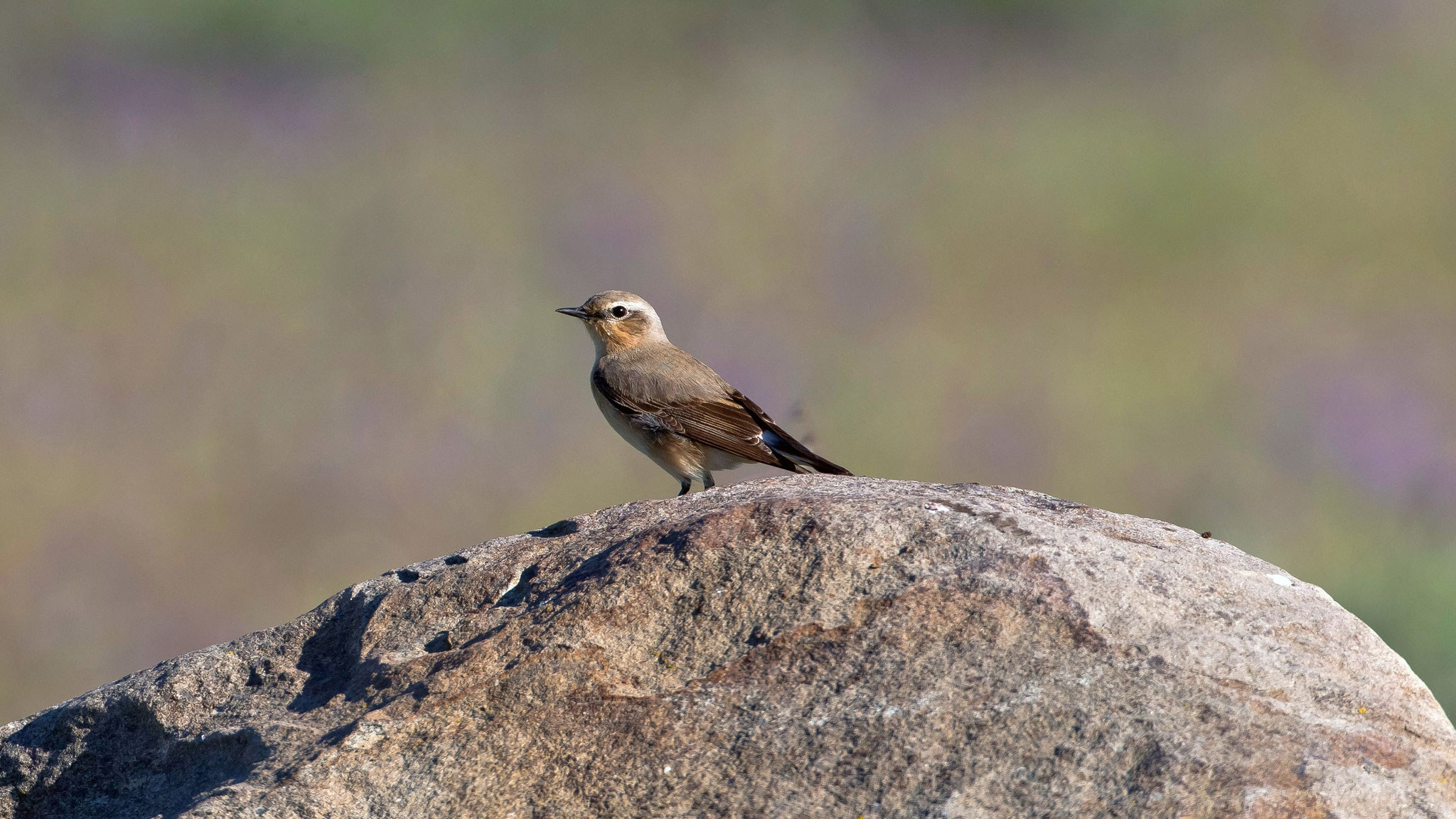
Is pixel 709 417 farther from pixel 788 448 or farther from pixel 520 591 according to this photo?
pixel 520 591

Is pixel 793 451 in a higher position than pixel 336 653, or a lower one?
higher

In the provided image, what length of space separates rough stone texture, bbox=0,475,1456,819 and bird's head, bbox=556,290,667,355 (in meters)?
3.77

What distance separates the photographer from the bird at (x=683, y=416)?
6453mm

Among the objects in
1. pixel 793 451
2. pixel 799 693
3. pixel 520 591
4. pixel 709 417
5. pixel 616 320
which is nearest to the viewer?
pixel 799 693

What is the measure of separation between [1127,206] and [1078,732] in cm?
1039

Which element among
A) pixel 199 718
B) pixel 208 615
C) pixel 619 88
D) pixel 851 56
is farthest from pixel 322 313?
pixel 199 718

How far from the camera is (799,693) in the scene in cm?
297

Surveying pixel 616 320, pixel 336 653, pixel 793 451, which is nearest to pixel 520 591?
pixel 336 653

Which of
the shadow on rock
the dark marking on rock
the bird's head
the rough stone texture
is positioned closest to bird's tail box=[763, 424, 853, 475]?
the bird's head

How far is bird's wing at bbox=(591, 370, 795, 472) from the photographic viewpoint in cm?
645

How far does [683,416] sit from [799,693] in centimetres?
381

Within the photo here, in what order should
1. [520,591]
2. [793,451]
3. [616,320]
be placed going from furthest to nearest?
[616,320] < [793,451] < [520,591]

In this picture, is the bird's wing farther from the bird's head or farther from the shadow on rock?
the shadow on rock

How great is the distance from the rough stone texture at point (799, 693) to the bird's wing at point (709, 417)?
2.67m
